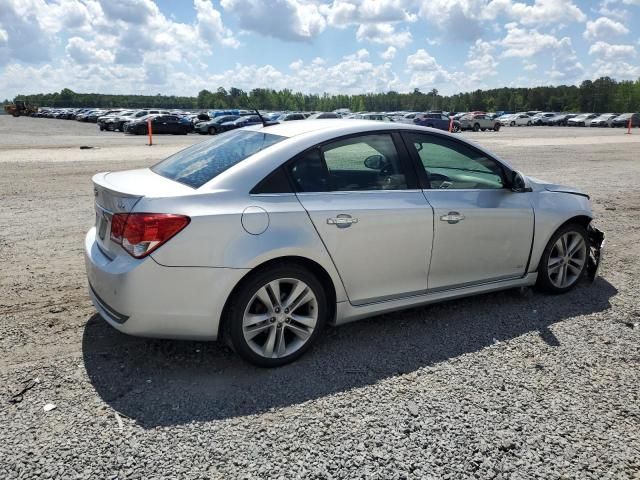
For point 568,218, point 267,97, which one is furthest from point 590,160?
point 267,97

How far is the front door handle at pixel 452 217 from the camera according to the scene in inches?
164

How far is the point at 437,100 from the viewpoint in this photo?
156 meters

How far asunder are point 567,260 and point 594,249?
490mm

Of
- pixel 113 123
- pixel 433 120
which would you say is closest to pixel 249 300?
pixel 433 120

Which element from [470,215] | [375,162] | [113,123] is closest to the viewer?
[375,162]

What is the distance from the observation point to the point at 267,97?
526 ft

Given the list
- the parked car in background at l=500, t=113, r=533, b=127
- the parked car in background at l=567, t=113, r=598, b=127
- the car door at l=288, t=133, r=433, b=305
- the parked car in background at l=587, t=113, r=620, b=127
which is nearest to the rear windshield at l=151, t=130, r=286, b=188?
the car door at l=288, t=133, r=433, b=305

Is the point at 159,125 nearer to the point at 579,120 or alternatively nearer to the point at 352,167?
the point at 352,167

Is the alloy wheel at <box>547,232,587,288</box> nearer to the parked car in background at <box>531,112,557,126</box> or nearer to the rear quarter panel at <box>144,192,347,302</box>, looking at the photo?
the rear quarter panel at <box>144,192,347,302</box>

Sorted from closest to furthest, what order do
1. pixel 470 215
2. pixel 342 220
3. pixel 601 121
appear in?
pixel 342 220
pixel 470 215
pixel 601 121

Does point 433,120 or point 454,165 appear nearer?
point 454,165

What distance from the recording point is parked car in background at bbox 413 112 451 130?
1570 inches

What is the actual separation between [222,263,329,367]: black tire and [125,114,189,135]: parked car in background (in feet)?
112

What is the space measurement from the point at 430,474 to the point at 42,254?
5.01 metres
